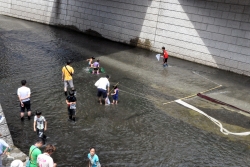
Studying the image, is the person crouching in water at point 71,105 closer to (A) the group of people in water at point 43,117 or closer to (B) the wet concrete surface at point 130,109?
(A) the group of people in water at point 43,117

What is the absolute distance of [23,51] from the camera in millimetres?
23859

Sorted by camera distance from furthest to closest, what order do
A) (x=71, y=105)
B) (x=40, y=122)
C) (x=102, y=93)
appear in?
(x=102, y=93) < (x=71, y=105) < (x=40, y=122)

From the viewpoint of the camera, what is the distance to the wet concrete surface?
12.3 m

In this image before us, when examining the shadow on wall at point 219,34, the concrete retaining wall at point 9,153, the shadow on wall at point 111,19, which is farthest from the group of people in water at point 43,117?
the shadow on wall at point 219,34

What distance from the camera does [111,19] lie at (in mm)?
28172

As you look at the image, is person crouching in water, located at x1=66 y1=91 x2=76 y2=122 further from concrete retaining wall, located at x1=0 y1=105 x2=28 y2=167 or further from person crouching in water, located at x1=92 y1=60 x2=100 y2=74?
person crouching in water, located at x1=92 y1=60 x2=100 y2=74

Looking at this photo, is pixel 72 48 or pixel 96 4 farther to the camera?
pixel 96 4

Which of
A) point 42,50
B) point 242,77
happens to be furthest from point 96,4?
point 242,77

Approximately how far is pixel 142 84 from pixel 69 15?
575 inches

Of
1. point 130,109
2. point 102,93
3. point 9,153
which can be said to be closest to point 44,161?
point 9,153

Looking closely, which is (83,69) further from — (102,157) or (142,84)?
(102,157)

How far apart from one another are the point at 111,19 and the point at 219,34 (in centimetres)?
976

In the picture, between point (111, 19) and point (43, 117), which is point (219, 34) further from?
point (43, 117)

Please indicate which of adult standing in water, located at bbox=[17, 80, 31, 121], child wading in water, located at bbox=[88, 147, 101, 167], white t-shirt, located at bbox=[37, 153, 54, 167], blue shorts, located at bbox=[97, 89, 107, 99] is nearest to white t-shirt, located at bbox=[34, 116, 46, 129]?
adult standing in water, located at bbox=[17, 80, 31, 121]
